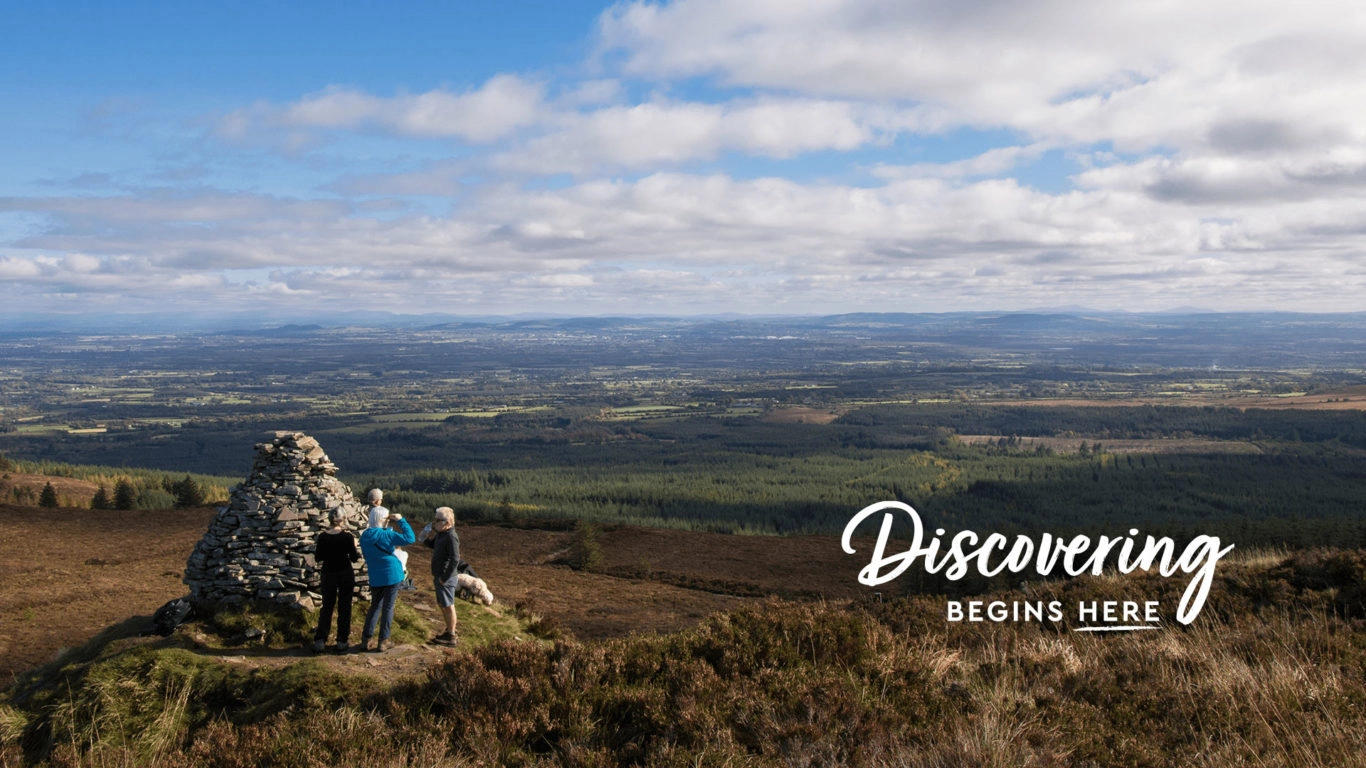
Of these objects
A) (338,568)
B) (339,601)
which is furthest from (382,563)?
(339,601)

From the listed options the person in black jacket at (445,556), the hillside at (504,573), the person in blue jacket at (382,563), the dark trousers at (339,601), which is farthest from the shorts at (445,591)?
the hillside at (504,573)

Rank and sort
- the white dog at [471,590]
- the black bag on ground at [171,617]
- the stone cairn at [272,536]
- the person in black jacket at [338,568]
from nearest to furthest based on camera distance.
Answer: the person in black jacket at [338,568], the black bag on ground at [171,617], the stone cairn at [272,536], the white dog at [471,590]

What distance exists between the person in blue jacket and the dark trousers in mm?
333

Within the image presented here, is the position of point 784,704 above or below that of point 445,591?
above

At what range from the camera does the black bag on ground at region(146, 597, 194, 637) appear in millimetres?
13023

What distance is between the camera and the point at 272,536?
45.8 ft

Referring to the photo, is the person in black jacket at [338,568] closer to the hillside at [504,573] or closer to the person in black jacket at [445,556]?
the person in black jacket at [445,556]

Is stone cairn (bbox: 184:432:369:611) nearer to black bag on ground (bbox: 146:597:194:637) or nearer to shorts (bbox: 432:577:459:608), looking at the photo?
black bag on ground (bbox: 146:597:194:637)

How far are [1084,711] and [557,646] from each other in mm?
5546

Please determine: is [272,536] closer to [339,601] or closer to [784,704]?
[339,601]

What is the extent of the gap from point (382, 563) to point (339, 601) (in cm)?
106

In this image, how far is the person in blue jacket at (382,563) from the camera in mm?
11227

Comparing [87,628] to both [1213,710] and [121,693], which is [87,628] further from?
[1213,710]

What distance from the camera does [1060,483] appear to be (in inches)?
3556
